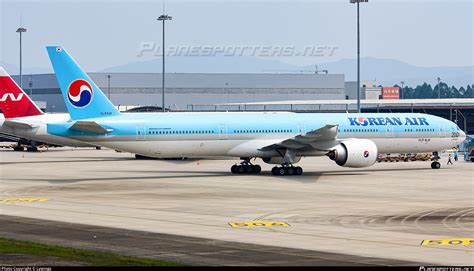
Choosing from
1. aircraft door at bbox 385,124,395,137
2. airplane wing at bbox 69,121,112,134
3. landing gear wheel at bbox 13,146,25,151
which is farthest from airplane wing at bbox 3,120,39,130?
aircraft door at bbox 385,124,395,137

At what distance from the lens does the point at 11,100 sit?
8306 cm

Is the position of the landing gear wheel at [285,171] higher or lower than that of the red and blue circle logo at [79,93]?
lower

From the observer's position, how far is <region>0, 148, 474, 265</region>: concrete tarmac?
30297 millimetres

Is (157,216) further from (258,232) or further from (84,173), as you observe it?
(84,173)

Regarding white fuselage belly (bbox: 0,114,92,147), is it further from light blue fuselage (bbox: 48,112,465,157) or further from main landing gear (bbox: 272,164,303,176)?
main landing gear (bbox: 272,164,303,176)

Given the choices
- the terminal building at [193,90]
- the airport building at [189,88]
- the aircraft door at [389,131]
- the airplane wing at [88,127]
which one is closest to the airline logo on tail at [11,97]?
the airplane wing at [88,127]

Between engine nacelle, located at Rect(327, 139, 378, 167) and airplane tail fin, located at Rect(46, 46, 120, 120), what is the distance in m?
15.1

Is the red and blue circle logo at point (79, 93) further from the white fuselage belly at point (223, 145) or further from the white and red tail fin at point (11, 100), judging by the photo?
the white and red tail fin at point (11, 100)

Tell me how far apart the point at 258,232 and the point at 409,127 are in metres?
35.6

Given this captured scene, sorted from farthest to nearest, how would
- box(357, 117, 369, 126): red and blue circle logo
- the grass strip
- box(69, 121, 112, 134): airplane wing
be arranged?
1. box(357, 117, 369, 126): red and blue circle logo
2. box(69, 121, 112, 134): airplane wing
3. the grass strip

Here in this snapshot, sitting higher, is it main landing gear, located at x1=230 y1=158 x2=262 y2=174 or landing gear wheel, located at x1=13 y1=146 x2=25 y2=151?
landing gear wheel, located at x1=13 y1=146 x2=25 y2=151

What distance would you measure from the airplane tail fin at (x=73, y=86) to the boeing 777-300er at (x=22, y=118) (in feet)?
73.4

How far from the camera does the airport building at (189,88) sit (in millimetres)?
189125

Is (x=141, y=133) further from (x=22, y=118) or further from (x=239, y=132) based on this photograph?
(x=22, y=118)
